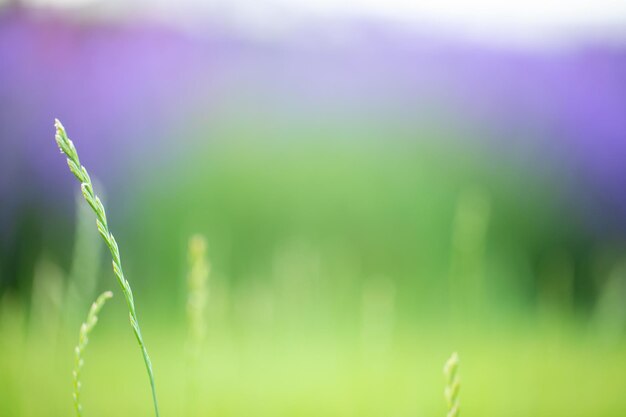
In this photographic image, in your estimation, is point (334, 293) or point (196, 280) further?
point (334, 293)

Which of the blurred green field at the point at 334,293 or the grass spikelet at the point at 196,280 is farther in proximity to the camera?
the blurred green field at the point at 334,293

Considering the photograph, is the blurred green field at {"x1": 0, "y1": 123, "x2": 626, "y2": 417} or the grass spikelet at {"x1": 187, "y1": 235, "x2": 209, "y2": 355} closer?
the grass spikelet at {"x1": 187, "y1": 235, "x2": 209, "y2": 355}

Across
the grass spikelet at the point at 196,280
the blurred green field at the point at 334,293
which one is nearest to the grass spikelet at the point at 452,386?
the grass spikelet at the point at 196,280

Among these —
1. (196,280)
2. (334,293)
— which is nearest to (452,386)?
(196,280)

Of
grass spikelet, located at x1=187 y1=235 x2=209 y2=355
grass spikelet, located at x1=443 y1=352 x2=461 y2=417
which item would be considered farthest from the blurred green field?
grass spikelet, located at x1=443 y1=352 x2=461 y2=417

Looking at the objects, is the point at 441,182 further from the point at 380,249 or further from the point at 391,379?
the point at 391,379

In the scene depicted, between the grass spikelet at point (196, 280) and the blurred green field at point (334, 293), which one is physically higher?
the grass spikelet at point (196, 280)

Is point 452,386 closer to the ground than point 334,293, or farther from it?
farther from it

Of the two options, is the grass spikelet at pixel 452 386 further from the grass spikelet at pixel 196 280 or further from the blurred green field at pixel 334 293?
the blurred green field at pixel 334 293

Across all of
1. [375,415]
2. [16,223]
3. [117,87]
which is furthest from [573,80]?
[16,223]

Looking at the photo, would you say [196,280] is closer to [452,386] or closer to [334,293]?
[452,386]

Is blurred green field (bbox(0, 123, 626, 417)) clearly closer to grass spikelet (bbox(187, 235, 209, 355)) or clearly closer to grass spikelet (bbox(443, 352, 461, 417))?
grass spikelet (bbox(187, 235, 209, 355))

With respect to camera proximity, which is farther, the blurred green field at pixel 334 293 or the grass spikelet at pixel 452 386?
the blurred green field at pixel 334 293
